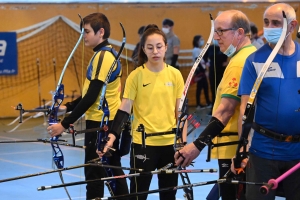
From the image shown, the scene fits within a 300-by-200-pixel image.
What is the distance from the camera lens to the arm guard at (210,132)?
331 cm

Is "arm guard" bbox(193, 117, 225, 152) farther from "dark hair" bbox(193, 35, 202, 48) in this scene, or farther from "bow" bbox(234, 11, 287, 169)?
"dark hair" bbox(193, 35, 202, 48)

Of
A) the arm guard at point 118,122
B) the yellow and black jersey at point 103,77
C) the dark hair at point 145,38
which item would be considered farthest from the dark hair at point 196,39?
the arm guard at point 118,122

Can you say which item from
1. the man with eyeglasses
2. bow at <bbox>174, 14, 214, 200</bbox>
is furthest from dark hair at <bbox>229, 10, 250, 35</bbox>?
bow at <bbox>174, 14, 214, 200</bbox>

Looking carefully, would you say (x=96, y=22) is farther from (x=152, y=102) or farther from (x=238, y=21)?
(x=238, y=21)

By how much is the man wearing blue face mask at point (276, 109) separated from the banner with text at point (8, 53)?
28.0 ft

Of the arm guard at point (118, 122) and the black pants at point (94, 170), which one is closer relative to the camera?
the arm guard at point (118, 122)

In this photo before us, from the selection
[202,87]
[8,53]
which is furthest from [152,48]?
→ [202,87]

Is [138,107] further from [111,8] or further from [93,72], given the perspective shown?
[111,8]

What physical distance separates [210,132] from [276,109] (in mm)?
382

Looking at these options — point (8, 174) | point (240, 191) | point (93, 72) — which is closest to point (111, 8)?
point (8, 174)

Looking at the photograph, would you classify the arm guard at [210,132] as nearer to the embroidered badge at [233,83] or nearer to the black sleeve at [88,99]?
the embroidered badge at [233,83]

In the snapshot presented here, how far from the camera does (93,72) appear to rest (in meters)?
4.38

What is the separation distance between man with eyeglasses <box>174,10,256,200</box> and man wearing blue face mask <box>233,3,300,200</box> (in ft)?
0.71

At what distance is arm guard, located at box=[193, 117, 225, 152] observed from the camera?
331cm
